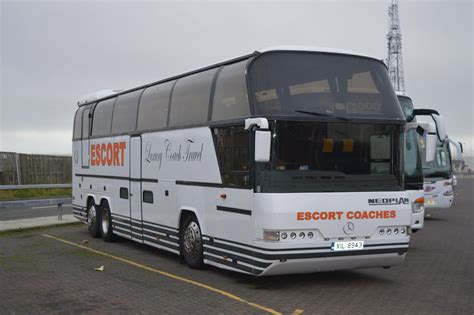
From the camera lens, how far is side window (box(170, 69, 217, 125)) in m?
11.5

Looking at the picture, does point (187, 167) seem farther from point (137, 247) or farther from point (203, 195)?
point (137, 247)

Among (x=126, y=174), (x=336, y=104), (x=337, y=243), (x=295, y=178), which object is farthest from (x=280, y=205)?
(x=126, y=174)

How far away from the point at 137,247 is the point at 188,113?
14.9 feet

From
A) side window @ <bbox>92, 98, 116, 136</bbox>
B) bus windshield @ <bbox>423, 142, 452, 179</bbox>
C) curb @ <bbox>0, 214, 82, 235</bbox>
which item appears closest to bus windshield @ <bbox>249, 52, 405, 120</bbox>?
side window @ <bbox>92, 98, 116, 136</bbox>

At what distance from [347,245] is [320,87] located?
237 cm

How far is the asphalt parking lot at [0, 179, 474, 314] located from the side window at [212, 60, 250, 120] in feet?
8.71

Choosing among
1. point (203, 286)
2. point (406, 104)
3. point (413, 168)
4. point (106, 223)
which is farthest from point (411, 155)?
point (203, 286)

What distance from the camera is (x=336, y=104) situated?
9.87 meters

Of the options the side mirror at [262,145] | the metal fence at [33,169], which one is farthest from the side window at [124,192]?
the metal fence at [33,169]

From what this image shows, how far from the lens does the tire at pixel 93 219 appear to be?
17.0 metres

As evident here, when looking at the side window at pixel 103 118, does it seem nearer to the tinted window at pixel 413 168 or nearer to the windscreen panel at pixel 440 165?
the tinted window at pixel 413 168

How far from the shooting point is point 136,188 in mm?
14453

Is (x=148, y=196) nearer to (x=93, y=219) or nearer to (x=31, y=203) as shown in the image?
(x=93, y=219)

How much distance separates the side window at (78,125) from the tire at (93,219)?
2154 mm
